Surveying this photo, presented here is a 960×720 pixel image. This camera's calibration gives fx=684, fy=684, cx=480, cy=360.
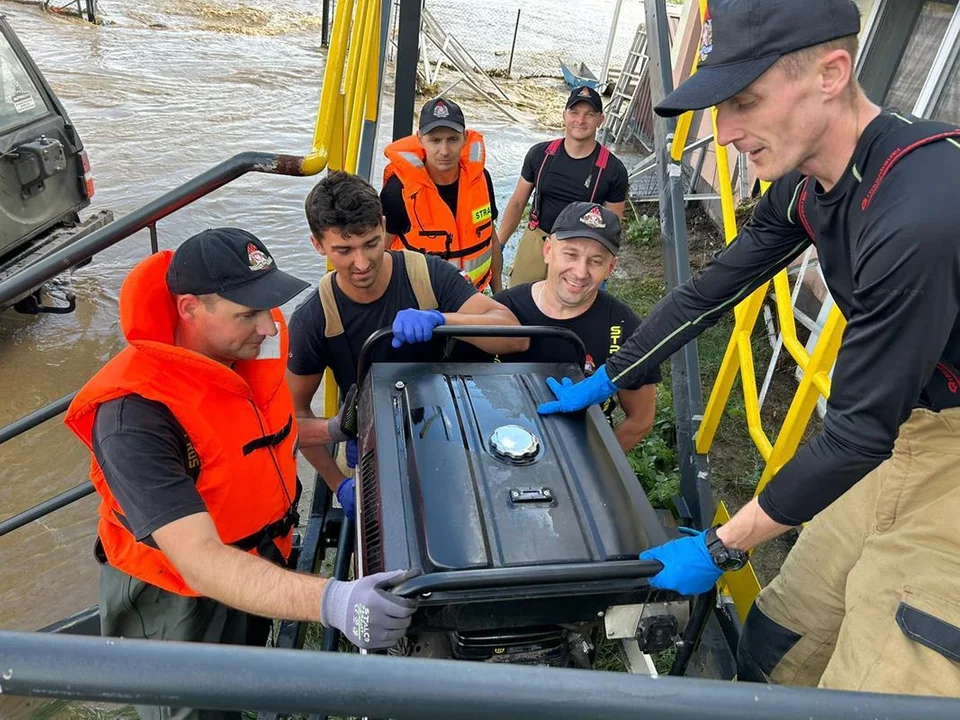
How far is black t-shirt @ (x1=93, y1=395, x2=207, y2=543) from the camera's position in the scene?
160cm

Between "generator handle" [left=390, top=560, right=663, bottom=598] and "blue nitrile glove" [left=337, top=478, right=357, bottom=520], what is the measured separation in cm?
107

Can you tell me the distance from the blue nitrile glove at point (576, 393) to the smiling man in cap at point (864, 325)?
51cm

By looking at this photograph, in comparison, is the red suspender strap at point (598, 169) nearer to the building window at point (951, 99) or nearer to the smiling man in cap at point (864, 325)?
the building window at point (951, 99)

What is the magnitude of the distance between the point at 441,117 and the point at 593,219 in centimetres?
132

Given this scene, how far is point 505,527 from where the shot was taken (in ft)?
4.88

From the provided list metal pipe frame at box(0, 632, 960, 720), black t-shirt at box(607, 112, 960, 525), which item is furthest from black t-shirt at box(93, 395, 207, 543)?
black t-shirt at box(607, 112, 960, 525)

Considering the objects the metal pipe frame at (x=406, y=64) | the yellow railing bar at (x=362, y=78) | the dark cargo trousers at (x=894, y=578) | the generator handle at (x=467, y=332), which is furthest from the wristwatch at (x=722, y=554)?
the metal pipe frame at (x=406, y=64)

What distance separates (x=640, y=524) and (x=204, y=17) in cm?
1904

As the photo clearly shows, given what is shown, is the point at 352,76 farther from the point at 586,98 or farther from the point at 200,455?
the point at 200,455

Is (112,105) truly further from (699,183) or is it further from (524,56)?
(524,56)

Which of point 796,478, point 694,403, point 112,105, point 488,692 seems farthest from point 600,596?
point 112,105

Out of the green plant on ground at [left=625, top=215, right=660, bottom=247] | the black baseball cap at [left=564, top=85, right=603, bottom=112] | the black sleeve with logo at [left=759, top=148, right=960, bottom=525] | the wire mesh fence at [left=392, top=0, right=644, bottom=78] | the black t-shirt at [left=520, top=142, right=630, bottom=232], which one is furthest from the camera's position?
the wire mesh fence at [left=392, top=0, right=644, bottom=78]

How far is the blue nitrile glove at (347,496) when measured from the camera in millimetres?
2358

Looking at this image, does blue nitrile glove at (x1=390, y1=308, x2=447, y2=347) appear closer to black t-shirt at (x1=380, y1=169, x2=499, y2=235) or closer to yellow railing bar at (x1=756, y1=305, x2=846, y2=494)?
yellow railing bar at (x1=756, y1=305, x2=846, y2=494)
